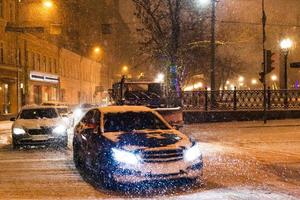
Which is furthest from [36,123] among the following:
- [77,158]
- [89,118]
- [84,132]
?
[84,132]

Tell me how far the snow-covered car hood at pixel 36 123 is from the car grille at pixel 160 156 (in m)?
8.81

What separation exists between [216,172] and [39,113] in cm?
962

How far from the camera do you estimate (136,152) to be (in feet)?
31.4

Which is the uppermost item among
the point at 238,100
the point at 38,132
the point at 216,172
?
the point at 238,100

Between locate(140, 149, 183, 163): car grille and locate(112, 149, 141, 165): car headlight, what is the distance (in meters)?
0.14

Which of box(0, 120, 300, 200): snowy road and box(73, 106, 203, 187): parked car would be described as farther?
box(73, 106, 203, 187): parked car

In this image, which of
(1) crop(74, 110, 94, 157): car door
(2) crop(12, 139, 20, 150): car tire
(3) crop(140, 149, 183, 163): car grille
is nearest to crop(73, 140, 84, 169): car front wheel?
(1) crop(74, 110, 94, 157): car door

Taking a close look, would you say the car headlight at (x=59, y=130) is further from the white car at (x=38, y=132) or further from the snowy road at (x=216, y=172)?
the snowy road at (x=216, y=172)

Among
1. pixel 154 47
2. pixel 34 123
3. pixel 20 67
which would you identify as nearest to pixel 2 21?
pixel 20 67

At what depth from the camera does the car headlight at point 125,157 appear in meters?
9.51

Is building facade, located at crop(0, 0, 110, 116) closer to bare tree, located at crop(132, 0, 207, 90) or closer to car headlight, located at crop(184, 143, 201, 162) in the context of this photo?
bare tree, located at crop(132, 0, 207, 90)

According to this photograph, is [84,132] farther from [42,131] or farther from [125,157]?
[42,131]

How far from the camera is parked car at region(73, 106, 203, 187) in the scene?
31.1 ft

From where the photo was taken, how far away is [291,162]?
12883 mm
